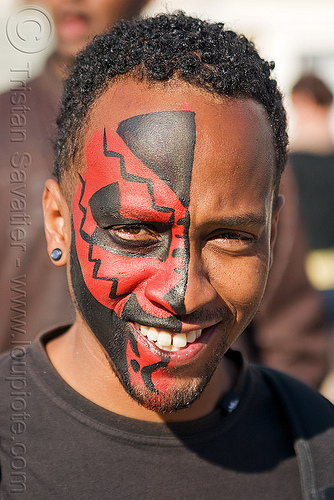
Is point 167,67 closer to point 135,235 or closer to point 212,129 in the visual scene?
point 212,129

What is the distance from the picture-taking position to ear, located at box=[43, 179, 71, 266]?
2045 mm

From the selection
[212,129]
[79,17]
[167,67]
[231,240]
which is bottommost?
[231,240]

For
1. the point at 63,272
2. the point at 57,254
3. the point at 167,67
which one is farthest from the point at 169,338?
the point at 63,272

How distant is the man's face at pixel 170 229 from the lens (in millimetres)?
1762

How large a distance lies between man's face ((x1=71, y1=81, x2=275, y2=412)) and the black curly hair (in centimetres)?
5

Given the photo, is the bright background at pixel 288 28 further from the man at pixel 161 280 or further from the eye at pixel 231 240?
the eye at pixel 231 240

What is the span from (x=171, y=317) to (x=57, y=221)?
1.96ft

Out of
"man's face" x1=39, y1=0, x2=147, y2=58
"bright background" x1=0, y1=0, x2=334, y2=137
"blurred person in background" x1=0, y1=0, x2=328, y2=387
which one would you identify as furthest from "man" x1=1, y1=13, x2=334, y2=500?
"bright background" x1=0, y1=0, x2=334, y2=137

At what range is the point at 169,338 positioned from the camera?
1.80 m

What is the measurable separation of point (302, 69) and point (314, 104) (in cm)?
448
